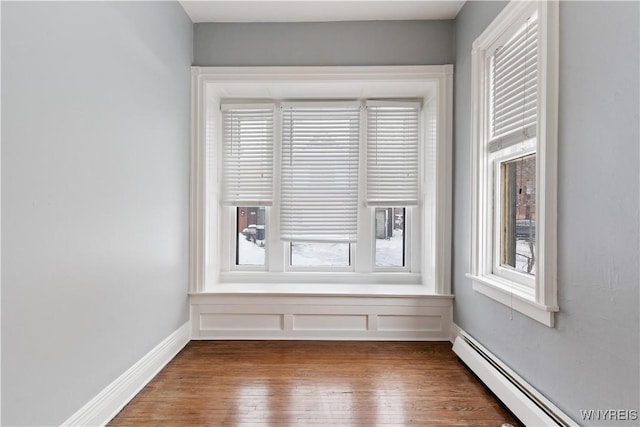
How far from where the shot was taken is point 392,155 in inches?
125

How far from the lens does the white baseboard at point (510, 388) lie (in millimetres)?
1538

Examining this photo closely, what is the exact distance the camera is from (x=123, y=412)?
1806 mm

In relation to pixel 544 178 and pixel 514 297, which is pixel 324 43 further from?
pixel 514 297

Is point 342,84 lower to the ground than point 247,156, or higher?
higher

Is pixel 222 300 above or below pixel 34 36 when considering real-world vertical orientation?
below

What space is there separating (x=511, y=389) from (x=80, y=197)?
7.55ft

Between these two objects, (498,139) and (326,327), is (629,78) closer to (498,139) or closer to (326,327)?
(498,139)

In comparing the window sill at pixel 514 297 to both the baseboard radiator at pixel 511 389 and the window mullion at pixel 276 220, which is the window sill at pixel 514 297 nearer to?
the baseboard radiator at pixel 511 389

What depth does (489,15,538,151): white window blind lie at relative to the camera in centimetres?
173

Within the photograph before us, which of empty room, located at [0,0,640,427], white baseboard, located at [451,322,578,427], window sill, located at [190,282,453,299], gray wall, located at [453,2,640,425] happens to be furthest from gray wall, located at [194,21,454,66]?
white baseboard, located at [451,322,578,427]

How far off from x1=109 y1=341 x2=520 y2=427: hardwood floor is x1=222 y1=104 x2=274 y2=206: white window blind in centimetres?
134

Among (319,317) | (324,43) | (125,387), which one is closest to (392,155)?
(324,43)

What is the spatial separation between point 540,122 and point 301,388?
6.23 ft

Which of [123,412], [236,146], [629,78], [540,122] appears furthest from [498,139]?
[123,412]
